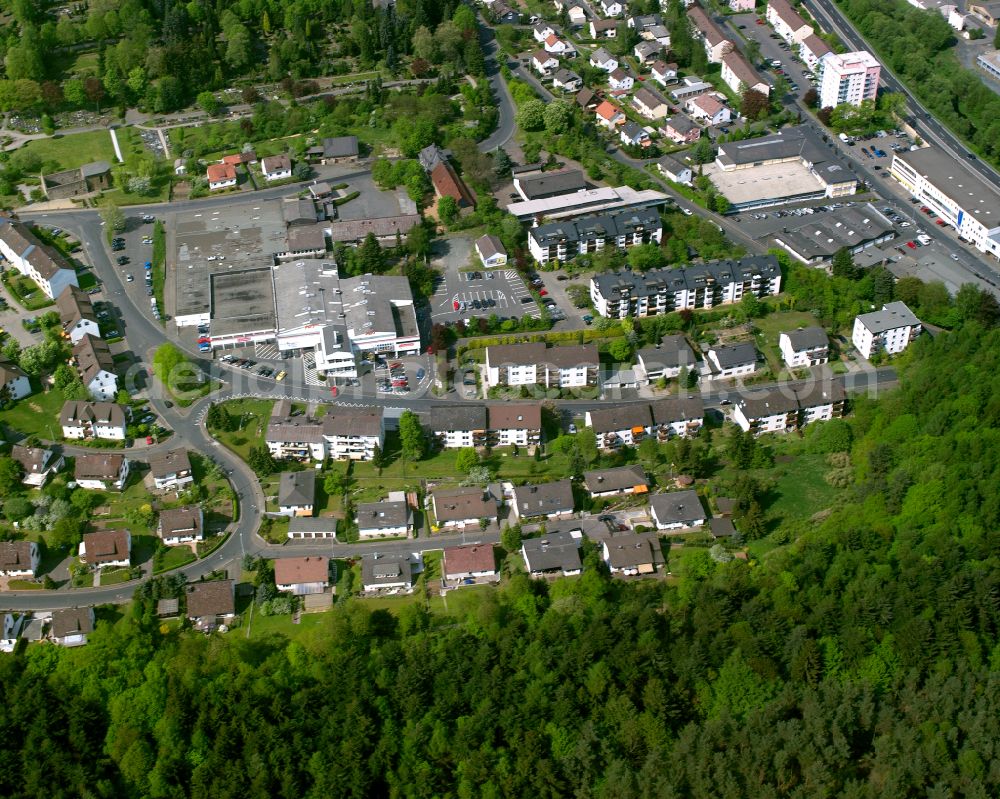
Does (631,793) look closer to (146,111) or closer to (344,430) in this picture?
(344,430)

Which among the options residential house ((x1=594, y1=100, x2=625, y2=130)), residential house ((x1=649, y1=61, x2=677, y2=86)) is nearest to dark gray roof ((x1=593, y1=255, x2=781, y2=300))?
residential house ((x1=594, y1=100, x2=625, y2=130))

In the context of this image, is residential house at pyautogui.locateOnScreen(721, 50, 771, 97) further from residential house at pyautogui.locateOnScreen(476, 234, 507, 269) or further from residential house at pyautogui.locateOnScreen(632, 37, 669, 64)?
residential house at pyautogui.locateOnScreen(476, 234, 507, 269)

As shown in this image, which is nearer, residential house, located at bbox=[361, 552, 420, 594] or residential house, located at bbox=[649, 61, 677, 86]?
residential house, located at bbox=[361, 552, 420, 594]

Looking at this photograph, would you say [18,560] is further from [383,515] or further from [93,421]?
[383,515]

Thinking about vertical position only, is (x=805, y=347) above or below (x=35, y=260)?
below

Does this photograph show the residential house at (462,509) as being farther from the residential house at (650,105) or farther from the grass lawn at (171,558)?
the residential house at (650,105)

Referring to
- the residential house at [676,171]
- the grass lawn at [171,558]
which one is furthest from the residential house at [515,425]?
the residential house at [676,171]

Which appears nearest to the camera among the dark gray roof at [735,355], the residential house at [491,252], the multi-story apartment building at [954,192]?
the dark gray roof at [735,355]

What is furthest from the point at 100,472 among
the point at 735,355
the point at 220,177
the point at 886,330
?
the point at 886,330
